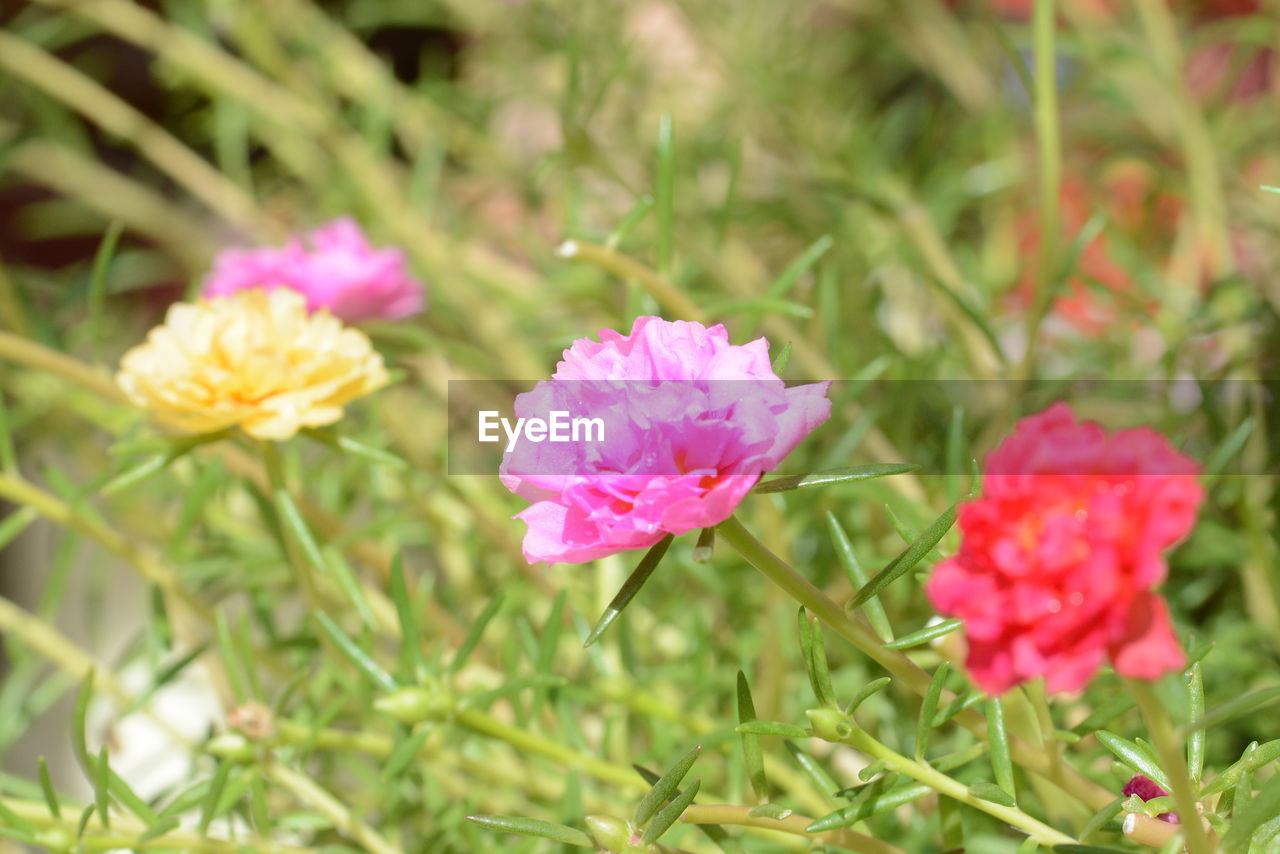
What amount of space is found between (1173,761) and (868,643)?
0.06 metres

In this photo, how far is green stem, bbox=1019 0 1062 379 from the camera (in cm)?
37

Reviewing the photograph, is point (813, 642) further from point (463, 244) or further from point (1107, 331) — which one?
point (463, 244)

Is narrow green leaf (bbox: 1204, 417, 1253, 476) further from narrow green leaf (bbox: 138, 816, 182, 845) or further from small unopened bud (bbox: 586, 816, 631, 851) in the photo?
A: narrow green leaf (bbox: 138, 816, 182, 845)

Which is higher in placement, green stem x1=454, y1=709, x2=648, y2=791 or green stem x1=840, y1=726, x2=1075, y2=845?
green stem x1=840, y1=726, x2=1075, y2=845

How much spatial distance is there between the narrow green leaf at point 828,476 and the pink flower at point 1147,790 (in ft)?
0.32

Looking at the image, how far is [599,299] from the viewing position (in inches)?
22.0

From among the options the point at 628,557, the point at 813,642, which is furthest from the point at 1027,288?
the point at 813,642

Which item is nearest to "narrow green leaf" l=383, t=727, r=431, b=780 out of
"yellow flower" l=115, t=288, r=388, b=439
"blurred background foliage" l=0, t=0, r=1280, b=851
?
"blurred background foliage" l=0, t=0, r=1280, b=851

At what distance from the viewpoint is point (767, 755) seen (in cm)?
41

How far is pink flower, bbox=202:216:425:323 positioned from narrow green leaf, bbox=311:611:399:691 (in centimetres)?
14

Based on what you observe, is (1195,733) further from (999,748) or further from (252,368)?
(252,368)

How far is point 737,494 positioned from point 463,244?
58 centimetres

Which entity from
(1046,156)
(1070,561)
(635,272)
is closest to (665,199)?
(635,272)

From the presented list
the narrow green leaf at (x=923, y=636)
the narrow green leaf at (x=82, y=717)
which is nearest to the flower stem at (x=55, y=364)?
the narrow green leaf at (x=82, y=717)
